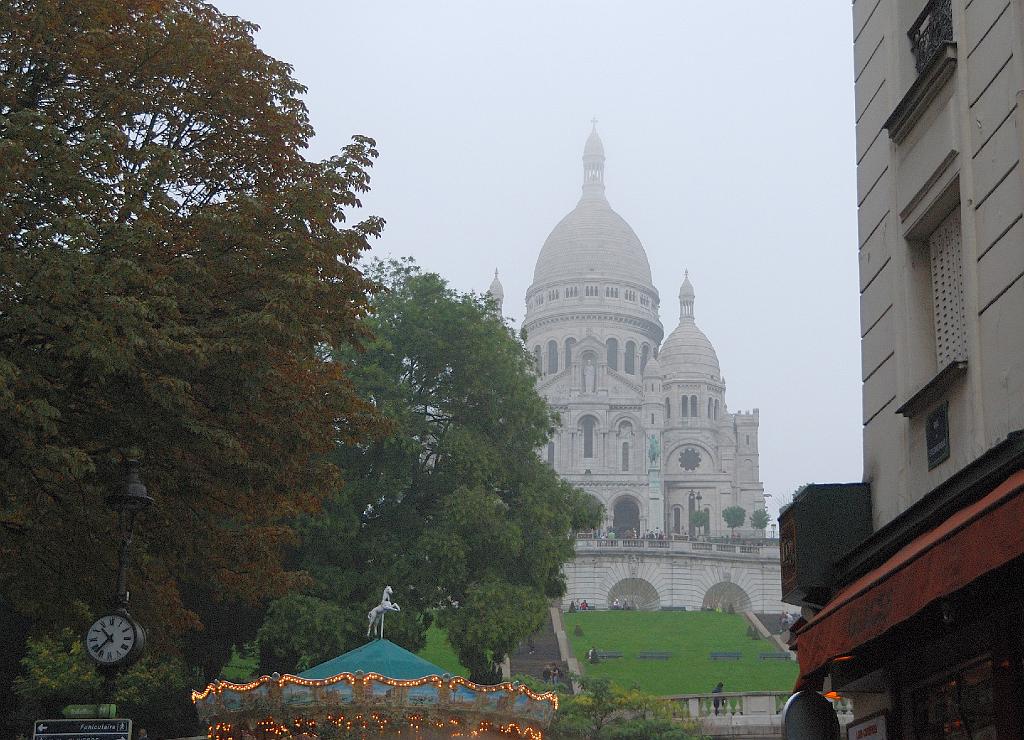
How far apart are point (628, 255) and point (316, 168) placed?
4462 inches

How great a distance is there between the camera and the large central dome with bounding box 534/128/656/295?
12800cm

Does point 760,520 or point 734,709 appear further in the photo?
point 760,520

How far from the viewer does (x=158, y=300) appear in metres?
13.9

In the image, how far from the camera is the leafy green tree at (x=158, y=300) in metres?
13.5

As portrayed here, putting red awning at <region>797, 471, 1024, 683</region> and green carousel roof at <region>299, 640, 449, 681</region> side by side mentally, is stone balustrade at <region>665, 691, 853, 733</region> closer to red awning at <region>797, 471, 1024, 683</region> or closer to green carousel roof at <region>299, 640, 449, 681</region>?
green carousel roof at <region>299, 640, 449, 681</region>

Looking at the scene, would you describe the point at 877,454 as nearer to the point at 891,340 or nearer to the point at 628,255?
the point at 891,340

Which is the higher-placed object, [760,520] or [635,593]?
[760,520]

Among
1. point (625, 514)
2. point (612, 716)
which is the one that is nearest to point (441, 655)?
point (612, 716)

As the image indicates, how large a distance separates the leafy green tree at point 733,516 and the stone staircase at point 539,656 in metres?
42.8

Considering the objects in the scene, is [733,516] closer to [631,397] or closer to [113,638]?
[631,397]

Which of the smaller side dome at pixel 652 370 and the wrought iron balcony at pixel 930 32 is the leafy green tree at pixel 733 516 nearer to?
the smaller side dome at pixel 652 370

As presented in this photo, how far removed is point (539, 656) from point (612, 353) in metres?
70.1

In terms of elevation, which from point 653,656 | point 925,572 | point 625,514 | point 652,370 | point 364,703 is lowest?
point 364,703

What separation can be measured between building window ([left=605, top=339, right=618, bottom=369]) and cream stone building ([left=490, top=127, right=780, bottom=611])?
83 millimetres
